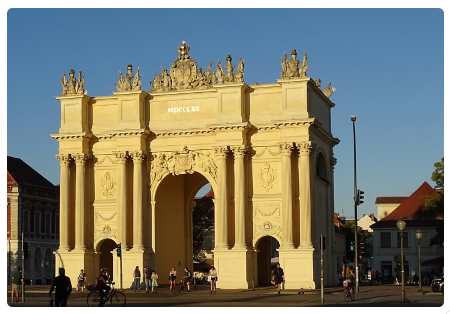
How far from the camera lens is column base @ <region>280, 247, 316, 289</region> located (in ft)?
179

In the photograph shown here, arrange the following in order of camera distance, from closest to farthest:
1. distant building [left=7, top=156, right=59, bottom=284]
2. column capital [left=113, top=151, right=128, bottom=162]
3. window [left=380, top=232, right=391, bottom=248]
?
1. column capital [left=113, top=151, right=128, bottom=162]
2. distant building [left=7, top=156, right=59, bottom=284]
3. window [left=380, top=232, right=391, bottom=248]

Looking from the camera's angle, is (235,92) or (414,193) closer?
(235,92)

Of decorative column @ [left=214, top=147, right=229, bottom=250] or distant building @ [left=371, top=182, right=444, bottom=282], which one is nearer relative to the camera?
decorative column @ [left=214, top=147, right=229, bottom=250]

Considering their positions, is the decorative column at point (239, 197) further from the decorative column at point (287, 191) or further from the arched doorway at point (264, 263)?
the arched doorway at point (264, 263)

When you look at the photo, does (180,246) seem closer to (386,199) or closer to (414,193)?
(414,193)

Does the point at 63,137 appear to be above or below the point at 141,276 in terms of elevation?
above

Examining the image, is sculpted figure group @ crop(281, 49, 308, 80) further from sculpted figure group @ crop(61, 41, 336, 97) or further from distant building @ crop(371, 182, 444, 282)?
distant building @ crop(371, 182, 444, 282)

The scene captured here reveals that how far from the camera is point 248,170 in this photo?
5788 centimetres

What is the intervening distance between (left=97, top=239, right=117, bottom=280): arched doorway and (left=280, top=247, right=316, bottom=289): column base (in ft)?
40.8

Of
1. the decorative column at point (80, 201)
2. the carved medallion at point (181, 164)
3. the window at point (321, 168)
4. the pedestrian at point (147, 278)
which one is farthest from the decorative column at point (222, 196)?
the decorative column at point (80, 201)

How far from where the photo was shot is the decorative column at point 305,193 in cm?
5550

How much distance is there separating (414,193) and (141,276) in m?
53.7

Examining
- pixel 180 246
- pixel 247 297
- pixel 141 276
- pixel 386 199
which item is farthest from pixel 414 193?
pixel 247 297

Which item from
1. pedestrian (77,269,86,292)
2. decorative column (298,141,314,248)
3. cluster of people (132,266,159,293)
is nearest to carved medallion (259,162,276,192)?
decorative column (298,141,314,248)
